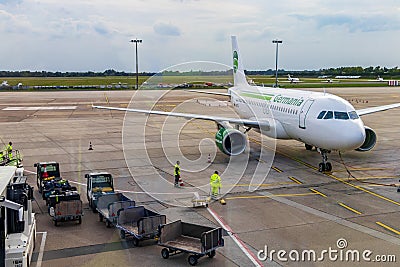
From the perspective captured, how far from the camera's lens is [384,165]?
2719 centimetres

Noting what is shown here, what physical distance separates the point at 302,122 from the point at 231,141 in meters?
4.87

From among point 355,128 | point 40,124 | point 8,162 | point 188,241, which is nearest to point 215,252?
point 188,241

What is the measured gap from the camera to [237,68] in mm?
41312

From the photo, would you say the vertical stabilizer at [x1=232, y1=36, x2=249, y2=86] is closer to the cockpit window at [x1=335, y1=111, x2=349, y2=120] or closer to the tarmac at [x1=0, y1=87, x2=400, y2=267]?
Result: the tarmac at [x1=0, y1=87, x2=400, y2=267]

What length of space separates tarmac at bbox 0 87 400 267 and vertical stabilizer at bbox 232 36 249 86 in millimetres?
5442

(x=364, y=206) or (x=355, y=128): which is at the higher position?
(x=355, y=128)

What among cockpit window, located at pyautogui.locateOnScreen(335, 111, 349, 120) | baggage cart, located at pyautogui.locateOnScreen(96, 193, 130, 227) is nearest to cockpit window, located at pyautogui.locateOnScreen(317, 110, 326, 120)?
cockpit window, located at pyautogui.locateOnScreen(335, 111, 349, 120)

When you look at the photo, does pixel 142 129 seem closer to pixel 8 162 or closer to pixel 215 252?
pixel 8 162

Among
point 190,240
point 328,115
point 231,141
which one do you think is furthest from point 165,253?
point 231,141

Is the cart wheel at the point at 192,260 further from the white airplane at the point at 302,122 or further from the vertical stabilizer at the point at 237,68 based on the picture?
the vertical stabilizer at the point at 237,68

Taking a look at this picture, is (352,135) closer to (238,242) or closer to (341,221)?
(341,221)

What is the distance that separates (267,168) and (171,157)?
279 inches

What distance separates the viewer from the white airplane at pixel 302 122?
2287 centimetres

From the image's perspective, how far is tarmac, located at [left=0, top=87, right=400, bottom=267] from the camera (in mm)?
14188
